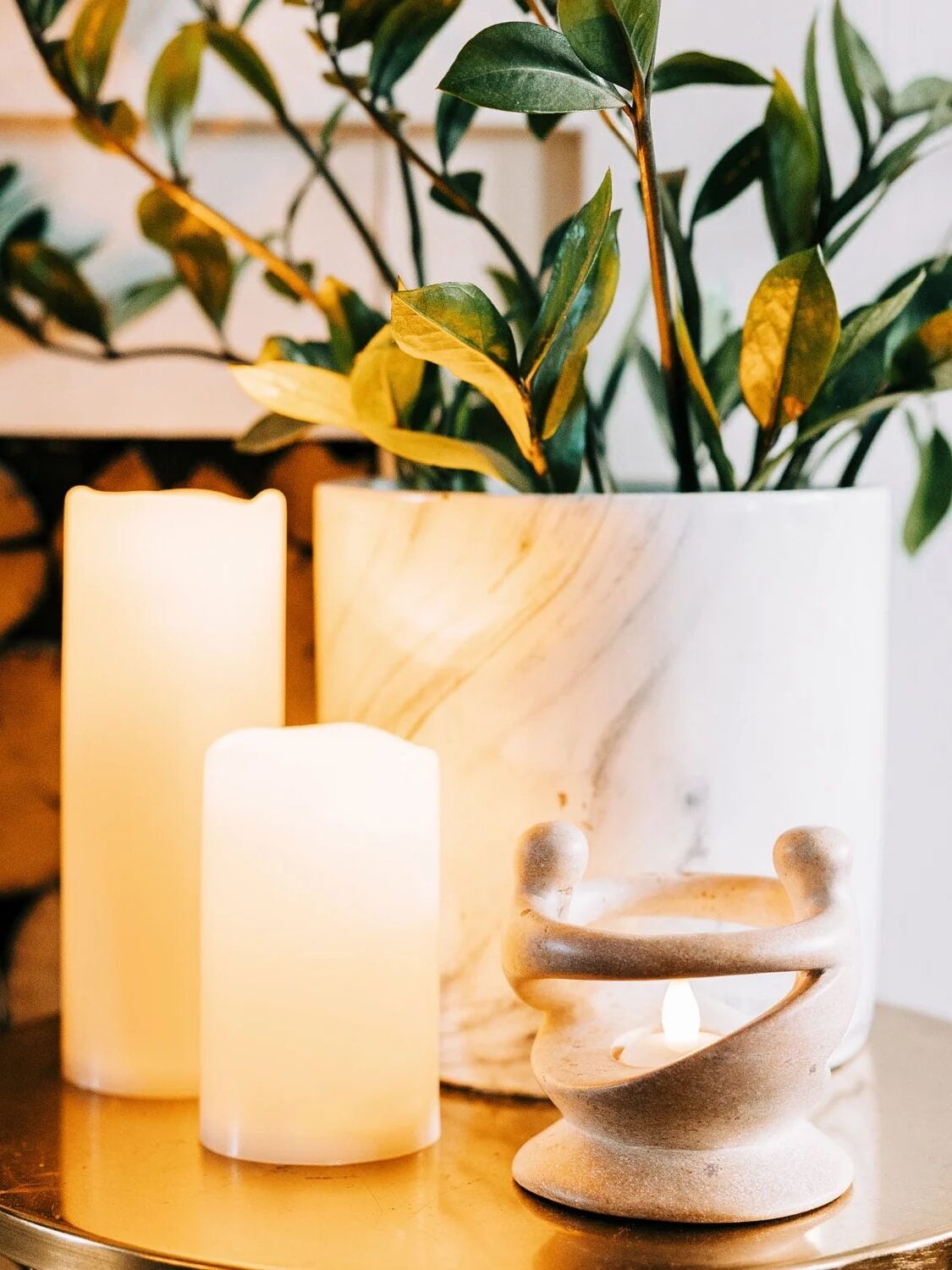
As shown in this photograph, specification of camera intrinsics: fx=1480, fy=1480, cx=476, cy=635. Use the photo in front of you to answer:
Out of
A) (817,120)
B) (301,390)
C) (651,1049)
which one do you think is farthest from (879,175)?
(651,1049)

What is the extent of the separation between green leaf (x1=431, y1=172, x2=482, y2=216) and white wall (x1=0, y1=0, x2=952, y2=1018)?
0.09 meters

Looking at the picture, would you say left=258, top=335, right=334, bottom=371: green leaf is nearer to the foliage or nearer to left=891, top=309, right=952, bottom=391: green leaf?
the foliage

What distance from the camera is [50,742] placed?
0.74 m

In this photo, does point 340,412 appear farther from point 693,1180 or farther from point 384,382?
point 693,1180

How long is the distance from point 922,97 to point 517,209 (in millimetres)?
204

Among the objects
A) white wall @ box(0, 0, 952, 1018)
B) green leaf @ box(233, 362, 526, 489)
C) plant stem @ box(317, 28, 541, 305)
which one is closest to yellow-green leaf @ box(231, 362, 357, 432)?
green leaf @ box(233, 362, 526, 489)

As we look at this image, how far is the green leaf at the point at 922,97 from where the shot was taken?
62 cm

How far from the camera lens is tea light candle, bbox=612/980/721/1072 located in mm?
446

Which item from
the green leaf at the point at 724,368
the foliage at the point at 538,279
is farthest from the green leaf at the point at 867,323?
the green leaf at the point at 724,368

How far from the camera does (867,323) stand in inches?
20.2

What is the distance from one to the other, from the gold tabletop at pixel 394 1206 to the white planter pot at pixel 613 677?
0.07m

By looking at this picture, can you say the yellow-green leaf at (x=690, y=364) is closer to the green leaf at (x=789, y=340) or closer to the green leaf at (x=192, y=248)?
the green leaf at (x=789, y=340)

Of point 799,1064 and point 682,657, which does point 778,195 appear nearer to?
point 682,657

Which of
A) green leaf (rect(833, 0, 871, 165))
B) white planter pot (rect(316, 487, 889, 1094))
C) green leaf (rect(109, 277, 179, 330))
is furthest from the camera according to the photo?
green leaf (rect(109, 277, 179, 330))
